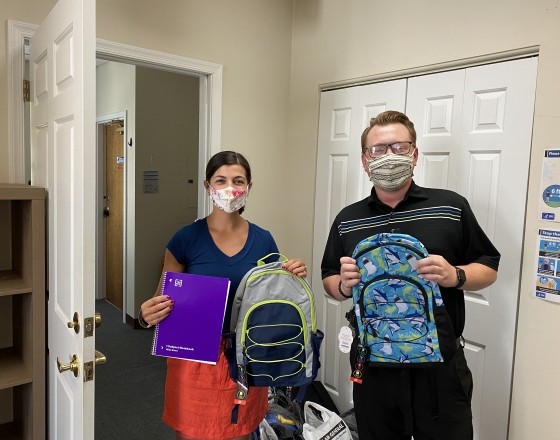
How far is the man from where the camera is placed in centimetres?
141

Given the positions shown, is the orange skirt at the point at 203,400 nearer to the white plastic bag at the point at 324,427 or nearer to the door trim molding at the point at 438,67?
the white plastic bag at the point at 324,427

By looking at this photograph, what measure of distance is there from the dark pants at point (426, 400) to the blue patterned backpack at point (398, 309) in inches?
3.1

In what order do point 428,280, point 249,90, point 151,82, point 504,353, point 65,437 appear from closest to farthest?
point 428,280 → point 65,437 → point 504,353 → point 249,90 → point 151,82

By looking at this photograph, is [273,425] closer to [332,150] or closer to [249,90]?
[332,150]

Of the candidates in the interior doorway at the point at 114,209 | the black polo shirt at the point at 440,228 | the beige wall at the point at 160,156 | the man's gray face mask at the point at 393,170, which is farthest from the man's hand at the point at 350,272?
the interior doorway at the point at 114,209

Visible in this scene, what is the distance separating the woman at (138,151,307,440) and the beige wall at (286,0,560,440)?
1.09 m

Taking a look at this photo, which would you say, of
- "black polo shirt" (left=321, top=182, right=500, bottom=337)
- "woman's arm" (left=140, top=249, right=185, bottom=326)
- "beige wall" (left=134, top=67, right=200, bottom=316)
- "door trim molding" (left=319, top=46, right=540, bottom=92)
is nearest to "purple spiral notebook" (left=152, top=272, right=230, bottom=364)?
"woman's arm" (left=140, top=249, right=185, bottom=326)

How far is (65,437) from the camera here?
1.49m

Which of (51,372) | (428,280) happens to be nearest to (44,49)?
(51,372)

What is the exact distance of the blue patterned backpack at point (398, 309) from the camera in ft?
4.48

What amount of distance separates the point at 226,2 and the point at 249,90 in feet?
1.73

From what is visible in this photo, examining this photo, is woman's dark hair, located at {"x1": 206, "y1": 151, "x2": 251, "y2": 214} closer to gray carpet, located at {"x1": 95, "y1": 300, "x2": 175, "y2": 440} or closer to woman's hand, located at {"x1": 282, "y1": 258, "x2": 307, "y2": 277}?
woman's hand, located at {"x1": 282, "y1": 258, "x2": 307, "y2": 277}

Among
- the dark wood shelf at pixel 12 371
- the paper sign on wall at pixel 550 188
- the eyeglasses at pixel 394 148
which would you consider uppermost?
the eyeglasses at pixel 394 148

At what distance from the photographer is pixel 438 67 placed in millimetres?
2176
